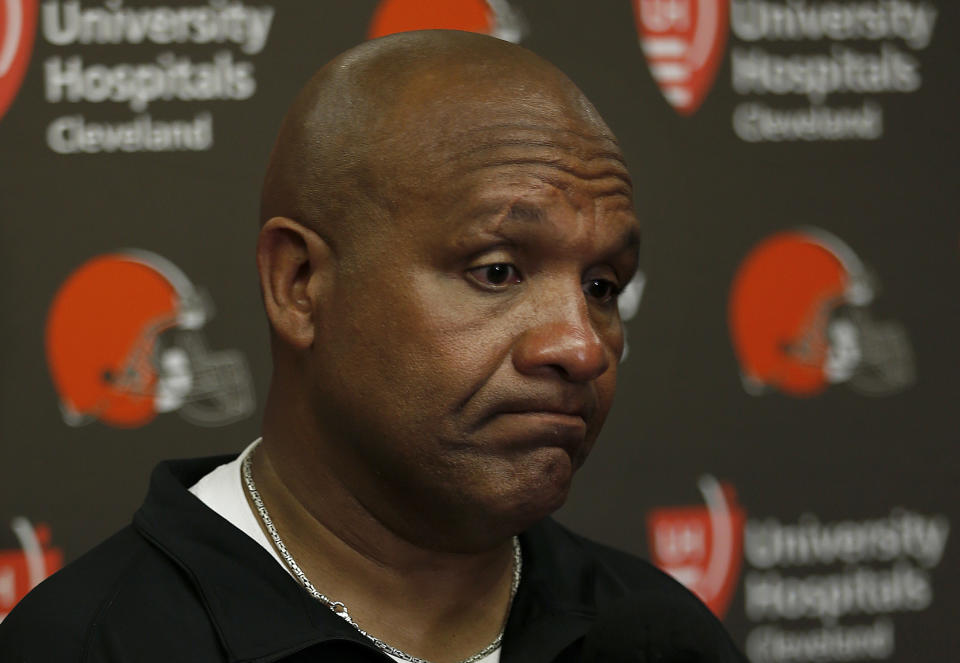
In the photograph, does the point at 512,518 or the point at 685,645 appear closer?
the point at 685,645

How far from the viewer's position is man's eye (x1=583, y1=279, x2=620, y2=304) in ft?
3.64

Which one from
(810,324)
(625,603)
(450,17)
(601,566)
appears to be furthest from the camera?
(810,324)

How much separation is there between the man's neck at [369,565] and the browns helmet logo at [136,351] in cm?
74

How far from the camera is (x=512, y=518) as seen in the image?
1064 mm

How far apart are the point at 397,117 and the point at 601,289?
0.76ft

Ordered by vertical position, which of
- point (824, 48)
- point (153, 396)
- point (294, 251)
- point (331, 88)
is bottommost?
point (153, 396)

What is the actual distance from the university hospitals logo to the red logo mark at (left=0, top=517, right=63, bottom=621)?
594mm

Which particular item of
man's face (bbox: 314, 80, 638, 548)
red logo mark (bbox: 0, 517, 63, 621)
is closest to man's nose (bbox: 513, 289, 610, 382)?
man's face (bbox: 314, 80, 638, 548)

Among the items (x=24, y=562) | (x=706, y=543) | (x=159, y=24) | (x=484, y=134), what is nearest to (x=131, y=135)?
(x=159, y=24)

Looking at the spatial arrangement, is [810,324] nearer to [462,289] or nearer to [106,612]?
[462,289]

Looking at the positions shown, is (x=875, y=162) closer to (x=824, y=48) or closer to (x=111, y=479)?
(x=824, y=48)

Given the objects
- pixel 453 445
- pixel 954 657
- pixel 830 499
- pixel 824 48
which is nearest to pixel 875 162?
pixel 824 48

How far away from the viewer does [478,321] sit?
1.04 m

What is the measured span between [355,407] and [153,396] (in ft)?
2.90
